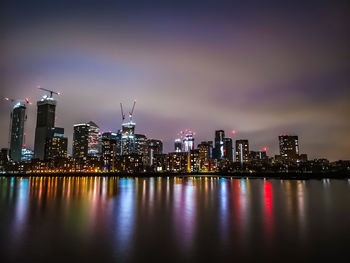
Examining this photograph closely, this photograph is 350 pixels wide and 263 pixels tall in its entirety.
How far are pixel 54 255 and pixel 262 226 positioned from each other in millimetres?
14323

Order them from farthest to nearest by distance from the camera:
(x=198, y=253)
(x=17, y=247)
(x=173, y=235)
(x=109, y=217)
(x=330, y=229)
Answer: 1. (x=109, y=217)
2. (x=330, y=229)
3. (x=173, y=235)
4. (x=17, y=247)
5. (x=198, y=253)

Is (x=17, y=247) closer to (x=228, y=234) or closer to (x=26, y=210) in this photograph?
(x=228, y=234)

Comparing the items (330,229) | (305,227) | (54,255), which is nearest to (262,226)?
(305,227)

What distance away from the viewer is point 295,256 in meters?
13.1

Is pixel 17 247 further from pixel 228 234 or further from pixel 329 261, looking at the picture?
pixel 329 261

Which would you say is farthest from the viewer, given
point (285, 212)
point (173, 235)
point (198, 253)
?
point (285, 212)

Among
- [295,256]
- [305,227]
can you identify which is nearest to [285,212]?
[305,227]

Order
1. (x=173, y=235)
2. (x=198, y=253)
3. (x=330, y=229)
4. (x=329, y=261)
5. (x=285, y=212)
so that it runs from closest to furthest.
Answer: (x=329, y=261) < (x=198, y=253) < (x=173, y=235) < (x=330, y=229) < (x=285, y=212)

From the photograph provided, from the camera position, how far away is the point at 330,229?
19469mm

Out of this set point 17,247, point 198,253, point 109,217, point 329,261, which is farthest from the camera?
point 109,217

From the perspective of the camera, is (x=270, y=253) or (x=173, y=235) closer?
(x=270, y=253)

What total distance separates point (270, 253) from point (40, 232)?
14545mm

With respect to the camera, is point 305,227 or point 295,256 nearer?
point 295,256

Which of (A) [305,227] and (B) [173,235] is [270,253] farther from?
(A) [305,227]
